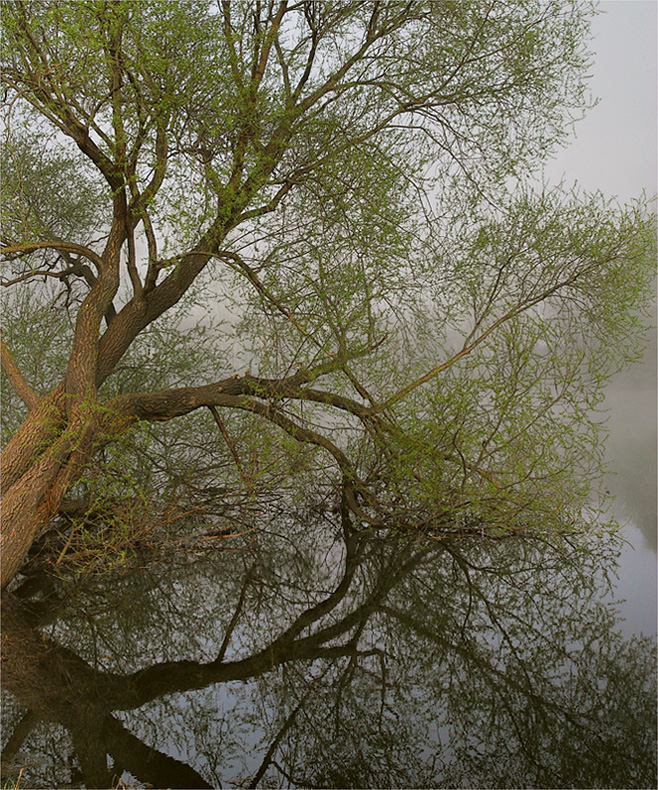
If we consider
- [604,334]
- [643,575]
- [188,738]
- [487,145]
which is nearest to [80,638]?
[188,738]

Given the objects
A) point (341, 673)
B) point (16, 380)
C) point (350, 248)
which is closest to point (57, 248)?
point (16, 380)

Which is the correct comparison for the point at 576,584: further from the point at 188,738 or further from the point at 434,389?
the point at 188,738

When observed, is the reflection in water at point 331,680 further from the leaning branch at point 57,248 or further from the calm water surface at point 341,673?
the leaning branch at point 57,248

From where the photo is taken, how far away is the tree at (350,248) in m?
4.77

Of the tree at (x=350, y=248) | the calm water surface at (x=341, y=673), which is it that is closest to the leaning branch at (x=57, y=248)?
the tree at (x=350, y=248)

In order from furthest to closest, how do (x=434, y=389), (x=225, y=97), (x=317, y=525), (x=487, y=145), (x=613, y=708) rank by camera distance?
(x=317, y=525) → (x=487, y=145) → (x=434, y=389) → (x=225, y=97) → (x=613, y=708)

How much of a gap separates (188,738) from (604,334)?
4.15m

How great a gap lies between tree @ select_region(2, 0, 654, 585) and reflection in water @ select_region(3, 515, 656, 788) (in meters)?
0.87

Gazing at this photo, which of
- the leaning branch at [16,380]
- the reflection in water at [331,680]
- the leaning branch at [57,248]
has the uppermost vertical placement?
the leaning branch at [57,248]

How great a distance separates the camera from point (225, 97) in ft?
15.7

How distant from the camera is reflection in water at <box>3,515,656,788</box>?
2465mm

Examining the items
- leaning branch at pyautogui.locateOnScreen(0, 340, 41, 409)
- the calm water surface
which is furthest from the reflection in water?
leaning branch at pyautogui.locateOnScreen(0, 340, 41, 409)

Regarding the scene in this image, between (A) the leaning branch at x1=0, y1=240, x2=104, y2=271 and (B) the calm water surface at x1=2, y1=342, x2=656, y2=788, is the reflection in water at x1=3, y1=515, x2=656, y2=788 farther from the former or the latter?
(A) the leaning branch at x1=0, y1=240, x2=104, y2=271

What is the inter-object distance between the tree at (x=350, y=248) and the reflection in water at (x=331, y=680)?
87cm
